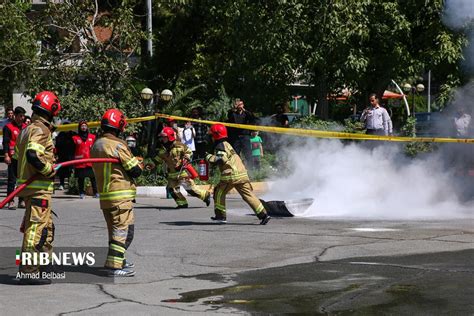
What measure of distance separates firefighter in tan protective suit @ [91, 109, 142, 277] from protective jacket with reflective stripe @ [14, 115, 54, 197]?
559 mm

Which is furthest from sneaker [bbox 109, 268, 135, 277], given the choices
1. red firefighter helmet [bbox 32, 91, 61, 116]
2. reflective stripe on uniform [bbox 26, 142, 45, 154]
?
red firefighter helmet [bbox 32, 91, 61, 116]

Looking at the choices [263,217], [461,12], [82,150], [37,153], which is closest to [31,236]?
[37,153]

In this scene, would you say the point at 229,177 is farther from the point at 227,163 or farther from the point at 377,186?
the point at 377,186

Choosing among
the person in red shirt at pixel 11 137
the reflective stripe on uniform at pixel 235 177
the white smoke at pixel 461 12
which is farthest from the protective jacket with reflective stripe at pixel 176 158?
the white smoke at pixel 461 12

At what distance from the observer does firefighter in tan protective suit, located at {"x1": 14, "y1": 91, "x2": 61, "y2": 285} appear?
321 inches

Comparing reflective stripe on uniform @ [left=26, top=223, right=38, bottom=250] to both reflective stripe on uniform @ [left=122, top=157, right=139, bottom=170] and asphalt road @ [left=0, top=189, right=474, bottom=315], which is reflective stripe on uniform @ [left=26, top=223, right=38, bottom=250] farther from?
reflective stripe on uniform @ [left=122, top=157, right=139, bottom=170]

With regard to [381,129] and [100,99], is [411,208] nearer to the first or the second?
[381,129]

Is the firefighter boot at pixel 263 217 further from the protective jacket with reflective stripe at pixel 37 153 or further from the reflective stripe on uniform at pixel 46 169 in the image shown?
the reflective stripe on uniform at pixel 46 169

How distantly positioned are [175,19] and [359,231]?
18.1 m

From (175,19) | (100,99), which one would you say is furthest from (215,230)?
(175,19)

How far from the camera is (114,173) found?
8.69 meters

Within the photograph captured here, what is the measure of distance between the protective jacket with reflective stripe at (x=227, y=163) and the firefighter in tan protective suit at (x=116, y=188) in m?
3.86

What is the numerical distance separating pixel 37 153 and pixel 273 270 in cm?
251

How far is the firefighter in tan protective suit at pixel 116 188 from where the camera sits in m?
8.61
